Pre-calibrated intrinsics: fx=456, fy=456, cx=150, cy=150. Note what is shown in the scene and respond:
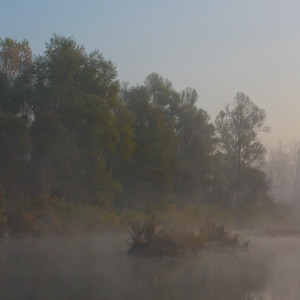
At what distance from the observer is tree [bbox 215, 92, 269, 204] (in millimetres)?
46031

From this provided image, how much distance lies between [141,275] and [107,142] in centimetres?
2259

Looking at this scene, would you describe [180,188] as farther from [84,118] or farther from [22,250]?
[22,250]

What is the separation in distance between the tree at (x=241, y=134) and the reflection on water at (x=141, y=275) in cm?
2909

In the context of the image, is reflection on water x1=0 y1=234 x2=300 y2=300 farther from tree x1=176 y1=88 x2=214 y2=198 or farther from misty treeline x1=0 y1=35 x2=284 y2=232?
tree x1=176 y1=88 x2=214 y2=198

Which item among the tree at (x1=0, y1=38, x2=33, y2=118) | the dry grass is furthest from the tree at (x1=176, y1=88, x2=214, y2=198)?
the dry grass

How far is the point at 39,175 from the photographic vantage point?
30.4 meters

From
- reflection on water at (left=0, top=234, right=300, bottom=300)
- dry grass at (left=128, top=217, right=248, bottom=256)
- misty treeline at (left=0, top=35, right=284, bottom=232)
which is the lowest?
reflection on water at (left=0, top=234, right=300, bottom=300)

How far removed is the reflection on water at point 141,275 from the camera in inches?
379

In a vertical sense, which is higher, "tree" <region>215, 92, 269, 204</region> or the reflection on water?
"tree" <region>215, 92, 269, 204</region>

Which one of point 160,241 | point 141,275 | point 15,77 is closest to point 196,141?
point 15,77

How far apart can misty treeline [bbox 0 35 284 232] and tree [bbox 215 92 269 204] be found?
10 cm

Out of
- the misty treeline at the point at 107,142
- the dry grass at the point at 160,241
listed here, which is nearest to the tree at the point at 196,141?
the misty treeline at the point at 107,142

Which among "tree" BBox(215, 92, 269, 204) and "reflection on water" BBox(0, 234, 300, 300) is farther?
"tree" BBox(215, 92, 269, 204)

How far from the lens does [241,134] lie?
151 feet
